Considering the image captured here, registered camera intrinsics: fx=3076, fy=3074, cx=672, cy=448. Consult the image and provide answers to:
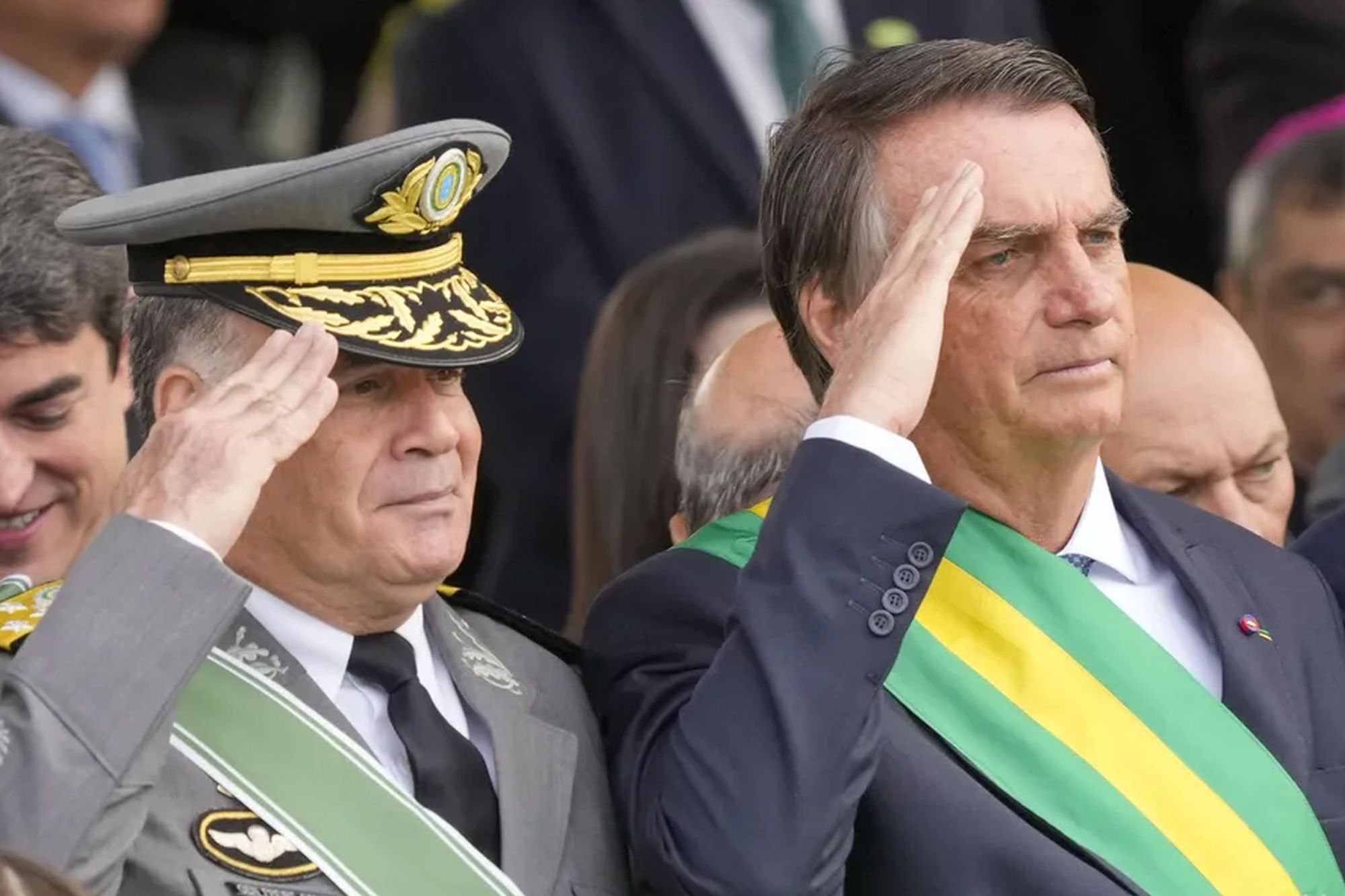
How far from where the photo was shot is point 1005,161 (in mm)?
3658

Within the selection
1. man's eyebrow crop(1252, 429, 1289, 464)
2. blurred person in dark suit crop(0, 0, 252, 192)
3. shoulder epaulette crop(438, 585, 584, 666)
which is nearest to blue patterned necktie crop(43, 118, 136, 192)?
blurred person in dark suit crop(0, 0, 252, 192)

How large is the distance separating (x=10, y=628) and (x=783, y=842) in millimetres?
901

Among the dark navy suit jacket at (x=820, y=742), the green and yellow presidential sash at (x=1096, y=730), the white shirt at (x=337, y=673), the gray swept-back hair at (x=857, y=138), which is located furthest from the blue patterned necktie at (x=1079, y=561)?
the white shirt at (x=337, y=673)

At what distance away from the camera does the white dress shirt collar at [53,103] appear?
221 inches

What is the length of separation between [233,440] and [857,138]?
90 centimetres

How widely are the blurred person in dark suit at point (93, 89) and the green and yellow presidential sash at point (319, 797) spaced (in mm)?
2259

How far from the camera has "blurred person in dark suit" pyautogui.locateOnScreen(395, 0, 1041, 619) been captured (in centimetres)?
553

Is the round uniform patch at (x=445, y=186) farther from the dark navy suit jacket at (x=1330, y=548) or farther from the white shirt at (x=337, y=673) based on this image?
the dark navy suit jacket at (x=1330, y=548)

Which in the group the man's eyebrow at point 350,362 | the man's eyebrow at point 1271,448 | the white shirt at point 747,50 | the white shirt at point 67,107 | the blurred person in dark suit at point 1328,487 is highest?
the white shirt at point 67,107

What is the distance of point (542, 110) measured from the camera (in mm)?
5621

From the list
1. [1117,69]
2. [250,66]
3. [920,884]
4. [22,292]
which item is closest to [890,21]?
[1117,69]

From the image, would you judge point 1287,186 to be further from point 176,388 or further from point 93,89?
point 176,388

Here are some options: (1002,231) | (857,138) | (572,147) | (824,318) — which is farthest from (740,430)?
(572,147)

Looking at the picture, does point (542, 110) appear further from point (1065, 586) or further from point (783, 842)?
point (783, 842)
